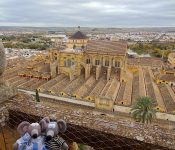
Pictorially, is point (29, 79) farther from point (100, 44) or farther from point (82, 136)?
point (82, 136)

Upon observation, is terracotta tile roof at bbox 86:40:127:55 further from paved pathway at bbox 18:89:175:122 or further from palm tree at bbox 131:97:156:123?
palm tree at bbox 131:97:156:123

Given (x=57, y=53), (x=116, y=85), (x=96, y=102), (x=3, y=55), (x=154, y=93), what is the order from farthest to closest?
(x=57, y=53)
(x=116, y=85)
(x=154, y=93)
(x=96, y=102)
(x=3, y=55)

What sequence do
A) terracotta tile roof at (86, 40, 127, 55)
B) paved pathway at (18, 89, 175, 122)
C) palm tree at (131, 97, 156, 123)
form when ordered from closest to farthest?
palm tree at (131, 97, 156, 123), paved pathway at (18, 89, 175, 122), terracotta tile roof at (86, 40, 127, 55)

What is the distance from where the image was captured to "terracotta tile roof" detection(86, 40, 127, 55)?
101 ft

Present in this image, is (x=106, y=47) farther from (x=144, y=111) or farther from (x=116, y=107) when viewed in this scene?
(x=144, y=111)

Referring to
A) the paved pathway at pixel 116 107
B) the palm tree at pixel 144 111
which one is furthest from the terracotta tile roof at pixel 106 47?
the palm tree at pixel 144 111

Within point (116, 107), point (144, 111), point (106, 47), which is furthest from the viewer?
point (106, 47)

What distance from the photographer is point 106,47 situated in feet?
105

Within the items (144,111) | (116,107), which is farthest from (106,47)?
(144,111)

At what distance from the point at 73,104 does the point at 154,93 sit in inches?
364

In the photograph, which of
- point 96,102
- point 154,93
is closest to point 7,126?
point 96,102

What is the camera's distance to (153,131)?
10.3 feet

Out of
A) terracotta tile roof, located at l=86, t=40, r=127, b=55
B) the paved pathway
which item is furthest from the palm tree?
terracotta tile roof, located at l=86, t=40, r=127, b=55

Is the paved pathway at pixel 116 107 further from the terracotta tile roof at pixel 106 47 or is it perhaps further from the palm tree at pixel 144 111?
the terracotta tile roof at pixel 106 47
